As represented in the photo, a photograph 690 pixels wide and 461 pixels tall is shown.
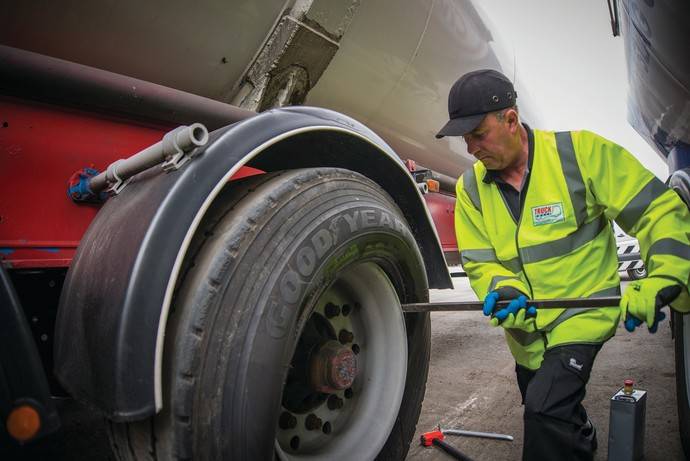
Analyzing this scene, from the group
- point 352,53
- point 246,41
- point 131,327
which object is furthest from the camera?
point 352,53

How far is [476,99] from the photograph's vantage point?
198cm

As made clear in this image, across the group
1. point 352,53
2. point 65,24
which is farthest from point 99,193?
point 352,53

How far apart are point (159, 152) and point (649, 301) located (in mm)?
1539

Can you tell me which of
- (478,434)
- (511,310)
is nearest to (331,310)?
(511,310)

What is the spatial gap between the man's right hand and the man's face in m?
0.52

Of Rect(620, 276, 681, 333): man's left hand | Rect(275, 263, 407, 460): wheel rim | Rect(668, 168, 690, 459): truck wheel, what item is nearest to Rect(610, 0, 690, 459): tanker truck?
Rect(668, 168, 690, 459): truck wheel

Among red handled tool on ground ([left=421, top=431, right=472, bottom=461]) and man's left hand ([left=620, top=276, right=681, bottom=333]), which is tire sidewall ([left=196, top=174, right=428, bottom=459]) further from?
red handled tool on ground ([left=421, top=431, right=472, bottom=461])

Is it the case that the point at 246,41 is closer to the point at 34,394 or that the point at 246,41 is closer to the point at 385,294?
the point at 385,294

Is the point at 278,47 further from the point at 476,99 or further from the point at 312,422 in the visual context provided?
the point at 312,422

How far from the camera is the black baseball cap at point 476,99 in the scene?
1973 mm

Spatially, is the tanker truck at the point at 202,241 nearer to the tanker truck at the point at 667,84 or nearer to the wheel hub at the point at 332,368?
the wheel hub at the point at 332,368

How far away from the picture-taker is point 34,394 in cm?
107

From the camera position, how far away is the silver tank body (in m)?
1.69

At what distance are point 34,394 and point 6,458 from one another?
129 millimetres
